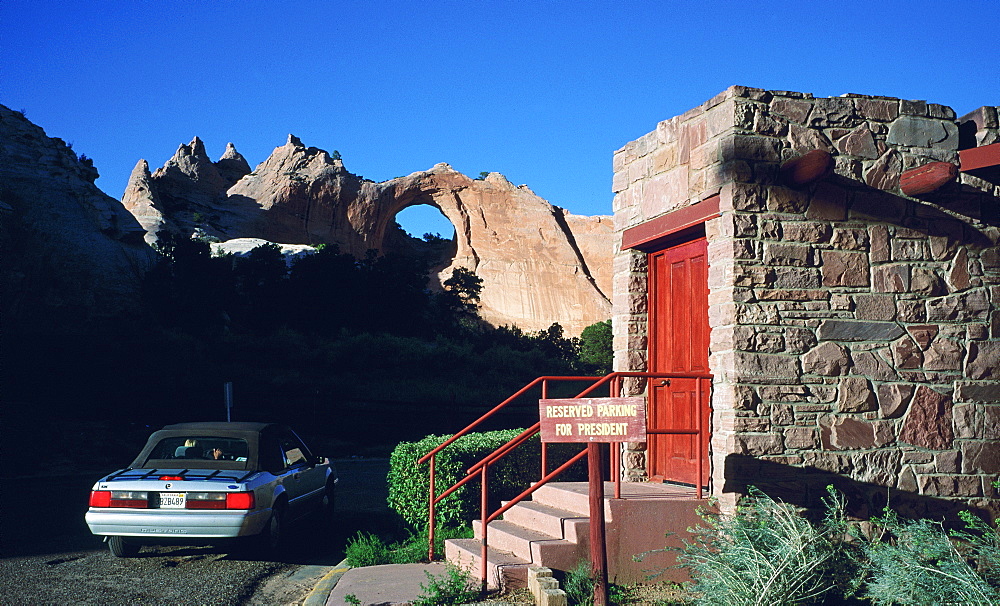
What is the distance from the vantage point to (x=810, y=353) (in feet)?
22.0

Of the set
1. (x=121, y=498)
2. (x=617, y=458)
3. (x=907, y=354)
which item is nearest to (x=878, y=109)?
(x=907, y=354)

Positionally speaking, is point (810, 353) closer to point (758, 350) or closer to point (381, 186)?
point (758, 350)

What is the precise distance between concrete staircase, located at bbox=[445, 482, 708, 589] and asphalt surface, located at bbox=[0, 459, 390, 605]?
1.71 metres

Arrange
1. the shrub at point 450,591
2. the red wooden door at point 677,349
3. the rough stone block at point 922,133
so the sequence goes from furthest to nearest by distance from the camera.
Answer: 1. the red wooden door at point 677,349
2. the rough stone block at point 922,133
3. the shrub at point 450,591

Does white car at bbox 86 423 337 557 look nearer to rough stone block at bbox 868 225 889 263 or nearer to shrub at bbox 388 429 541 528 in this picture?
shrub at bbox 388 429 541 528

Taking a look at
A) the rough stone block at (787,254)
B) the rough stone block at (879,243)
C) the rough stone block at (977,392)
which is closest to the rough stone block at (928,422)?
the rough stone block at (977,392)

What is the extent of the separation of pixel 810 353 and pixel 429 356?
72.7 feet

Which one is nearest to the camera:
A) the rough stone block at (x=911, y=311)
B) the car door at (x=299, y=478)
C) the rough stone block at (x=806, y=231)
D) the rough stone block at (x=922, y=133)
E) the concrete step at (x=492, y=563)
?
the concrete step at (x=492, y=563)

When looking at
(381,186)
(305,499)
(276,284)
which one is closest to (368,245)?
(381,186)

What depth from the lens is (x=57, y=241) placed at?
2955cm

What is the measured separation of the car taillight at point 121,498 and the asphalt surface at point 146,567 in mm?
621

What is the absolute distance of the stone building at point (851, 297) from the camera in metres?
6.62

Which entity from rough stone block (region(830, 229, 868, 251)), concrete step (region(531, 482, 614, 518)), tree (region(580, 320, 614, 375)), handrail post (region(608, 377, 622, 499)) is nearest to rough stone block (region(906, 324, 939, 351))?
rough stone block (region(830, 229, 868, 251))

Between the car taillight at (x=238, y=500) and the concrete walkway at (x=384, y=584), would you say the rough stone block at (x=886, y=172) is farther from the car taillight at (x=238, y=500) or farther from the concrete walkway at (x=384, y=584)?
the car taillight at (x=238, y=500)
